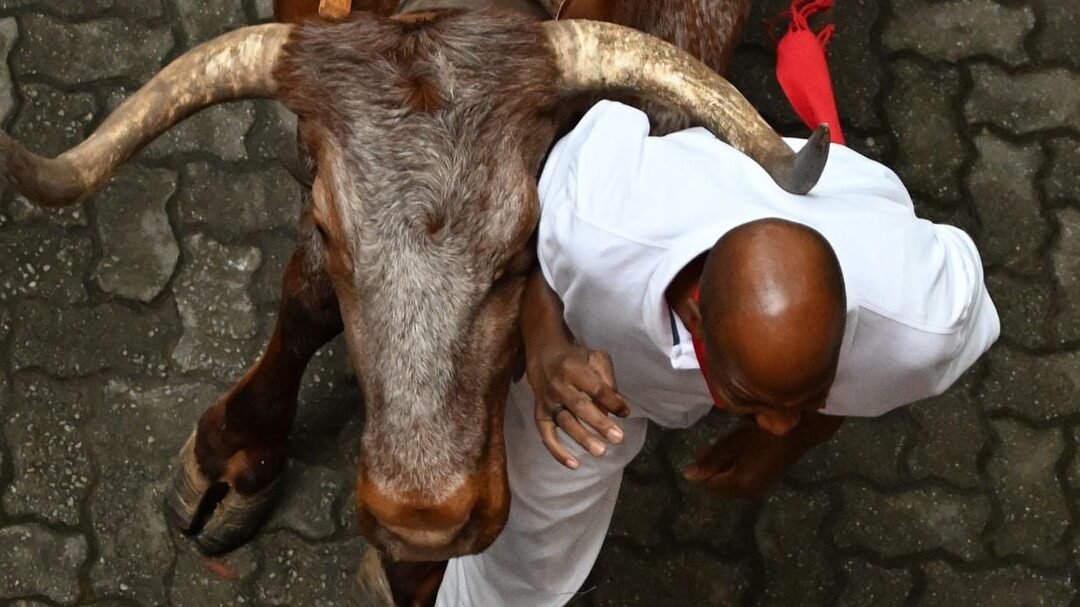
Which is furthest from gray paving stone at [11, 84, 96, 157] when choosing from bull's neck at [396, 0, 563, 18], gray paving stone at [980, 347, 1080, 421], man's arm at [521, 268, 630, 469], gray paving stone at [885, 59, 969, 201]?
gray paving stone at [980, 347, 1080, 421]

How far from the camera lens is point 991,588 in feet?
12.7

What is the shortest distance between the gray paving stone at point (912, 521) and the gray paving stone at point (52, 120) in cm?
246

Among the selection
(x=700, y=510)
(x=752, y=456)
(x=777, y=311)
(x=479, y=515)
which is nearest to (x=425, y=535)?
(x=479, y=515)

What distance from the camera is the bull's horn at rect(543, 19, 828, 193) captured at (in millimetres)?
2332

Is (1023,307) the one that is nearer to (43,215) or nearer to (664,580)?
(664,580)

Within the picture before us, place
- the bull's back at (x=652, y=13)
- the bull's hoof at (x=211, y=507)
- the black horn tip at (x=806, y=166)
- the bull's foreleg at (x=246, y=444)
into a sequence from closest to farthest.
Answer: the black horn tip at (x=806, y=166) → the bull's back at (x=652, y=13) → the bull's foreleg at (x=246, y=444) → the bull's hoof at (x=211, y=507)

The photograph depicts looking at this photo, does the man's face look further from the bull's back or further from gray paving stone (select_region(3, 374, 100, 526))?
gray paving stone (select_region(3, 374, 100, 526))

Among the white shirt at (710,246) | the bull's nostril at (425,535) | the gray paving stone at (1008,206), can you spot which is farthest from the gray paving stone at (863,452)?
the bull's nostril at (425,535)

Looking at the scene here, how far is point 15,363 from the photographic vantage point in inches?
151

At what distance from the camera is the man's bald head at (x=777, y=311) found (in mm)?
1871

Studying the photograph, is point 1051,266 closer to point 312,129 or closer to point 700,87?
point 700,87

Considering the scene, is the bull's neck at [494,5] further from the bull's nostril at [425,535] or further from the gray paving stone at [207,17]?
the gray paving stone at [207,17]

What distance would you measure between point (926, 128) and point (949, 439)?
94 cm

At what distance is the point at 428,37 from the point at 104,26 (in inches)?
79.1
